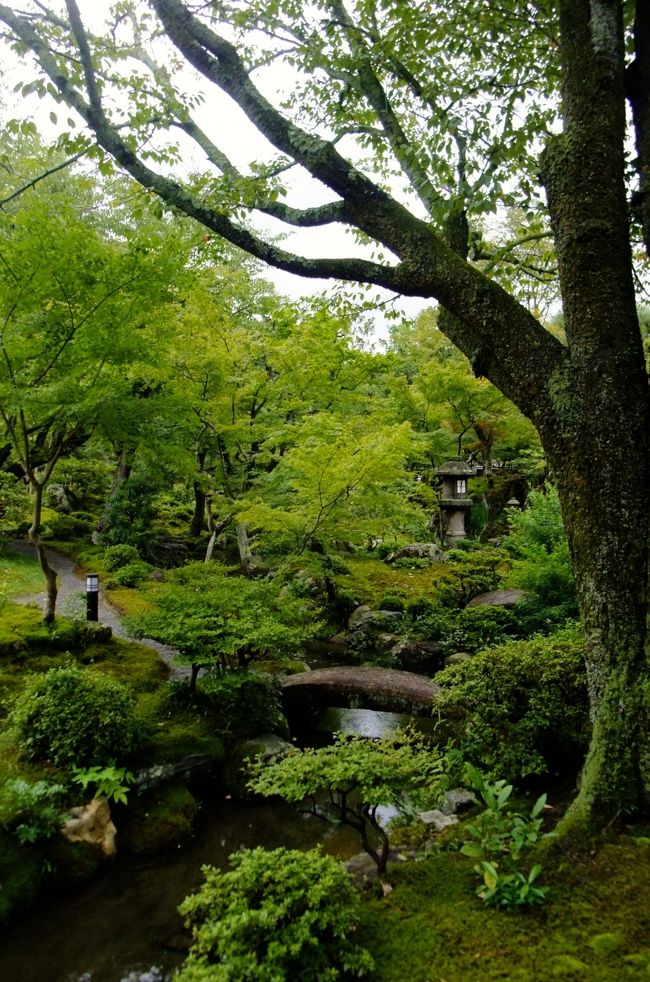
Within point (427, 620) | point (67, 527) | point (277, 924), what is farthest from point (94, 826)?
point (67, 527)

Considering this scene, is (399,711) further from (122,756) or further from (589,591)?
(589,591)

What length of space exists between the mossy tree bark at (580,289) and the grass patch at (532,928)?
0.37m

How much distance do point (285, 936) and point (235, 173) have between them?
202 inches

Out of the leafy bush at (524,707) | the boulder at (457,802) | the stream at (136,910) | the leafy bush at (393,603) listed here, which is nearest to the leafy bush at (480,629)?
the leafy bush at (393,603)

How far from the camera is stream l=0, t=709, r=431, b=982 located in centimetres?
363

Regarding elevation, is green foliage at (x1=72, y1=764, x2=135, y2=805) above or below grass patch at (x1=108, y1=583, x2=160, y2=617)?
below

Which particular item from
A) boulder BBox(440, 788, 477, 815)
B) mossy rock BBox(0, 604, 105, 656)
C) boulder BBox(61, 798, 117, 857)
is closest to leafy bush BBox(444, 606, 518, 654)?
boulder BBox(440, 788, 477, 815)

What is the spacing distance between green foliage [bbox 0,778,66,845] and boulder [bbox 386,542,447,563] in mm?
11759

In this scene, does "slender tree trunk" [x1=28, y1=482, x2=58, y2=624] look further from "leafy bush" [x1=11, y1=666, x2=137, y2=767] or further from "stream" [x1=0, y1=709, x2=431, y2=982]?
"stream" [x1=0, y1=709, x2=431, y2=982]

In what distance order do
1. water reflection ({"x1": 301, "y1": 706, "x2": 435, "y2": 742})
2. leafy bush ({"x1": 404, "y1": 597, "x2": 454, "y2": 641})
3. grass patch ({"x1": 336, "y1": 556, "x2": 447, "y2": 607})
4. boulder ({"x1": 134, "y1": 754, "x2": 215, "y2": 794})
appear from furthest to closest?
1. grass patch ({"x1": 336, "y1": 556, "x2": 447, "y2": 607})
2. leafy bush ({"x1": 404, "y1": 597, "x2": 454, "y2": 641})
3. water reflection ({"x1": 301, "y1": 706, "x2": 435, "y2": 742})
4. boulder ({"x1": 134, "y1": 754, "x2": 215, "y2": 794})

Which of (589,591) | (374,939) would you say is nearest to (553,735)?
(589,591)

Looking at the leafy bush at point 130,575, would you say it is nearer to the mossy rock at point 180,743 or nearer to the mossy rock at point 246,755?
the mossy rock at point 180,743

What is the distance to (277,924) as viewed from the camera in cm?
260

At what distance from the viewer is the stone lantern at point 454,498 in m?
15.2
